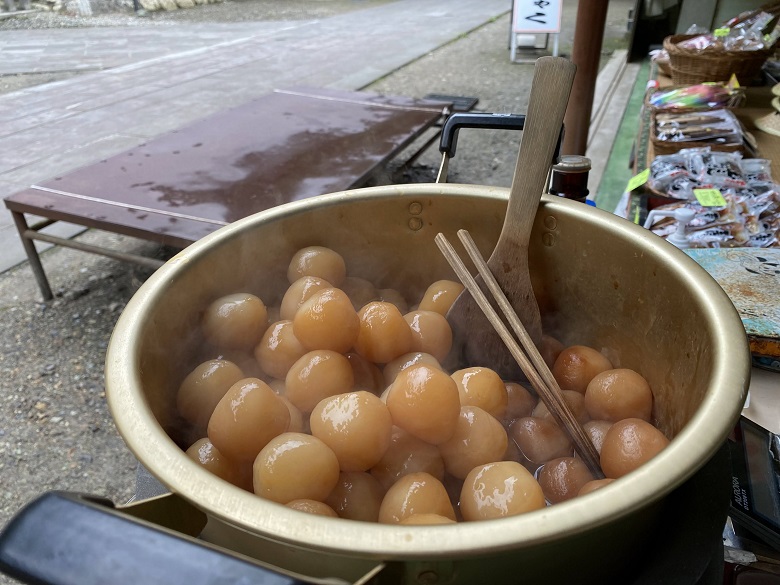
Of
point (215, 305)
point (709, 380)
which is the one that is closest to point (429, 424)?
point (709, 380)

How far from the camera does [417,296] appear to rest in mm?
1289

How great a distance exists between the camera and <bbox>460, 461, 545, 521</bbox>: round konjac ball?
2.15 feet

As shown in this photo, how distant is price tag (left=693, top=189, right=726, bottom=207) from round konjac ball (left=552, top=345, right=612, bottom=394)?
3.85 feet

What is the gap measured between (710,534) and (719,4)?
6294 mm

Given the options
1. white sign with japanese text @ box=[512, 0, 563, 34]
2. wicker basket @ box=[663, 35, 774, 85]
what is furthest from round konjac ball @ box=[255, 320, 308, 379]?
white sign with japanese text @ box=[512, 0, 563, 34]

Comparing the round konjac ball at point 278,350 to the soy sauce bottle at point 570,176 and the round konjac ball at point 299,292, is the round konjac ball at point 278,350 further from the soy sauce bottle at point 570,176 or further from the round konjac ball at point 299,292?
the soy sauce bottle at point 570,176

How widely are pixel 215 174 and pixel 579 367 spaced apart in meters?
2.10

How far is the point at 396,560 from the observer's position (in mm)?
512

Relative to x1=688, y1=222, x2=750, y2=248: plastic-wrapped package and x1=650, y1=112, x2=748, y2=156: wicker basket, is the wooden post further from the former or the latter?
x1=688, y1=222, x2=750, y2=248: plastic-wrapped package

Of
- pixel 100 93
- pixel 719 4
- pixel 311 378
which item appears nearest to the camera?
pixel 311 378

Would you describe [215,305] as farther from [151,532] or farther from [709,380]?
[709,380]

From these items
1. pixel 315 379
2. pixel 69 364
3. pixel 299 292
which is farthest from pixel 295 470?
pixel 69 364

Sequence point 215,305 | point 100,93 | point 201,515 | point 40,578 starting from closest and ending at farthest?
point 40,578 → point 201,515 → point 215,305 → point 100,93

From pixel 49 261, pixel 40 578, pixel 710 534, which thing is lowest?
pixel 49 261
